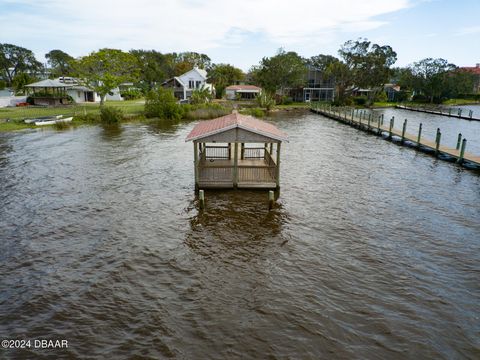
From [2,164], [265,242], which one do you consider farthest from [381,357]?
[2,164]

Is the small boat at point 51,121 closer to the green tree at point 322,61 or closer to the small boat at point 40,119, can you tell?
the small boat at point 40,119

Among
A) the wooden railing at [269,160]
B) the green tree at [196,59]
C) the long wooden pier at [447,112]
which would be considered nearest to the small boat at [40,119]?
the wooden railing at [269,160]

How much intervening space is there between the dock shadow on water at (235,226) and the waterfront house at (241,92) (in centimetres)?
8106

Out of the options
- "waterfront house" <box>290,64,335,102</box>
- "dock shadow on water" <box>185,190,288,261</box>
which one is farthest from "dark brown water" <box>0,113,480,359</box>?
"waterfront house" <box>290,64,335,102</box>

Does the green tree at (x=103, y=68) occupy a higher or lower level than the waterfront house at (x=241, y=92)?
higher

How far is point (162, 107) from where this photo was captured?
56406mm

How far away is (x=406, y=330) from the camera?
10.0m

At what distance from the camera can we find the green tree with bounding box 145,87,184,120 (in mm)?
56478

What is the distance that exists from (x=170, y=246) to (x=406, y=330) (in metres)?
9.13

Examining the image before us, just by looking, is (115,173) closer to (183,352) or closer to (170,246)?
(170,246)

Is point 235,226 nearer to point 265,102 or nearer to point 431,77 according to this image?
point 265,102

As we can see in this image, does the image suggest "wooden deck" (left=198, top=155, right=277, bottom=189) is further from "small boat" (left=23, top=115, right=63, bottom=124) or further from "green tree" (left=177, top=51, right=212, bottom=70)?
"green tree" (left=177, top=51, right=212, bottom=70)

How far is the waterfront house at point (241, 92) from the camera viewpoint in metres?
99.0

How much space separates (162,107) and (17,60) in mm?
100766
